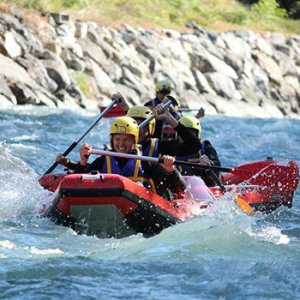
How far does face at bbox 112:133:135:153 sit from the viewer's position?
8469 mm

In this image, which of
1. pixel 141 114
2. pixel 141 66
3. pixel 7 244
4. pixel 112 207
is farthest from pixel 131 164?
pixel 141 66

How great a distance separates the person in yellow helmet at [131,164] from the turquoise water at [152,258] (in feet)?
1.88

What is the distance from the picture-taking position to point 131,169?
852 centimetres

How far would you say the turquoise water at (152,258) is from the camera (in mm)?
6168

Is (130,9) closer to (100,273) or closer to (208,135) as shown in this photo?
(208,135)

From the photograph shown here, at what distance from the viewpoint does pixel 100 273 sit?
6.52 metres

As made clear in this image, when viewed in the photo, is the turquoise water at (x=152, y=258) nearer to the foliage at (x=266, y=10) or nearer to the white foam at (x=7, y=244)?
the white foam at (x=7, y=244)

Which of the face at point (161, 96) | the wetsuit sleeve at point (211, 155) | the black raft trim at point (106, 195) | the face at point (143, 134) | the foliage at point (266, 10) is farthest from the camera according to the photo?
the foliage at point (266, 10)

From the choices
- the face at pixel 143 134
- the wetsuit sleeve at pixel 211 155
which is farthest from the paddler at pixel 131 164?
the wetsuit sleeve at pixel 211 155

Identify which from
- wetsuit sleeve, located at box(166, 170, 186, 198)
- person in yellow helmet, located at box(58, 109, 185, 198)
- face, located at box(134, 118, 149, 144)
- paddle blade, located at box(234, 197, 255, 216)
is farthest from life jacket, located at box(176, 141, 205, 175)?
person in yellow helmet, located at box(58, 109, 185, 198)

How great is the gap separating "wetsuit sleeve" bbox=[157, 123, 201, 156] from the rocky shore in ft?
38.6

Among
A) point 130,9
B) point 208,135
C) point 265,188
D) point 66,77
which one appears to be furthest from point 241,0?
point 265,188

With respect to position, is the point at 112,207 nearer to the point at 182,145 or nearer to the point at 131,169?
the point at 131,169

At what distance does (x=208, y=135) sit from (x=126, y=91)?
6.78 m
